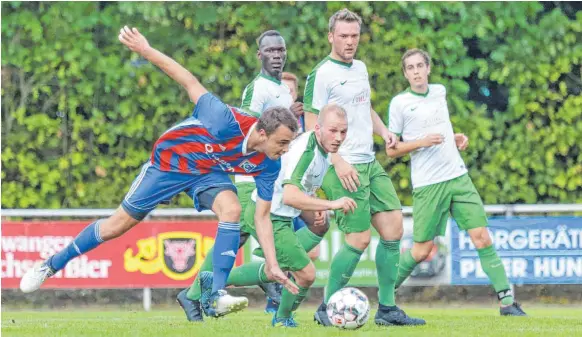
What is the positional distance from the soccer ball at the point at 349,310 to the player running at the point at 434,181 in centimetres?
174

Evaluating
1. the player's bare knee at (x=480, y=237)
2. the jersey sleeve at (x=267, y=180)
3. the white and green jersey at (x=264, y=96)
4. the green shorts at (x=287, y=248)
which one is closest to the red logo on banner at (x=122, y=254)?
the white and green jersey at (x=264, y=96)

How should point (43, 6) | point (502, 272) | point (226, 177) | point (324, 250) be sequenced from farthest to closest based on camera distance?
point (43, 6), point (324, 250), point (502, 272), point (226, 177)

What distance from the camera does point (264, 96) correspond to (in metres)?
10.6

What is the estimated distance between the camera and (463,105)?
14.4 meters

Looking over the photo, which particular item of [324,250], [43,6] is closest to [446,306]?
[324,250]

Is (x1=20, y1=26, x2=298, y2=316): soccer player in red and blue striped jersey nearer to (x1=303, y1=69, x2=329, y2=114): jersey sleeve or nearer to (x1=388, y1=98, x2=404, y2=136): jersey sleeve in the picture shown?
(x1=303, y1=69, x2=329, y2=114): jersey sleeve

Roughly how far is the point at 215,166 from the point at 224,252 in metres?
0.64

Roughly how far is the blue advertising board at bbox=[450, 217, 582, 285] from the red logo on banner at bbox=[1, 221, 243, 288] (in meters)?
2.61

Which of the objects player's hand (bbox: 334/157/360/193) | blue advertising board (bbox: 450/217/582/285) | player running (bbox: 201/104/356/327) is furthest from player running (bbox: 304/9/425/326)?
blue advertising board (bbox: 450/217/582/285)

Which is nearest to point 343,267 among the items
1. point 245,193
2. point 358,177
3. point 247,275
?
point 358,177

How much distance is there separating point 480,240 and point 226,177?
2.58m

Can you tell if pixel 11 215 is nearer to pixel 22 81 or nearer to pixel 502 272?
pixel 22 81

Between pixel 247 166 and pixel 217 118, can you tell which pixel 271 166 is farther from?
pixel 217 118

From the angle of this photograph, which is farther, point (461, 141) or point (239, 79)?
point (239, 79)
